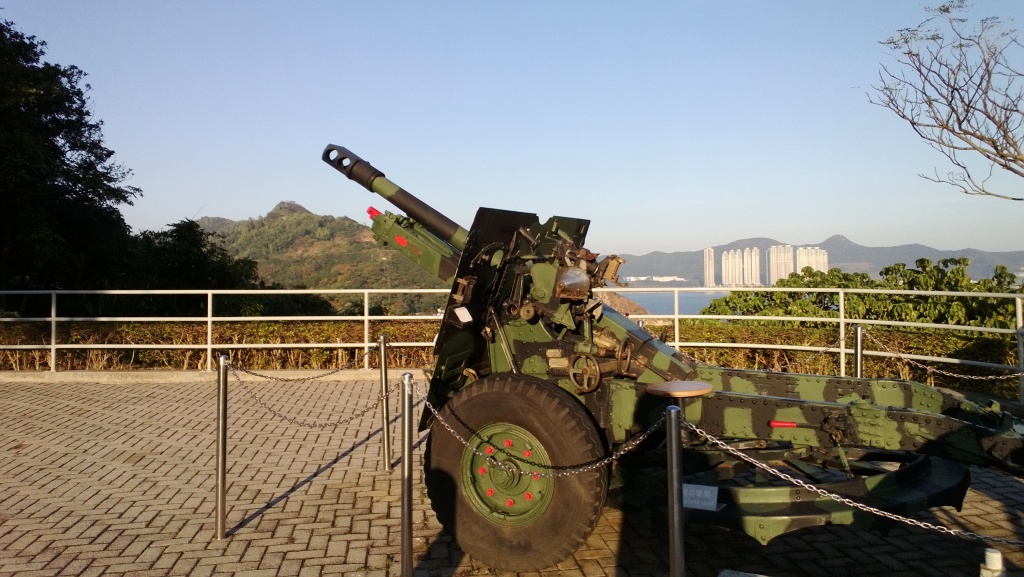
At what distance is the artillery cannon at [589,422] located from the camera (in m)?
4.04

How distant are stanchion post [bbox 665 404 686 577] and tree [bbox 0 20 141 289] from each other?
46.2ft

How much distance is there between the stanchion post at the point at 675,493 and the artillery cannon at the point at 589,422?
0.60 metres

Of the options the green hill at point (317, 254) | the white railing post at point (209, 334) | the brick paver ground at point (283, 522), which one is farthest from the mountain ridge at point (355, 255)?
the brick paver ground at point (283, 522)

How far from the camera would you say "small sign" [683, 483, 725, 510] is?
13.1 ft

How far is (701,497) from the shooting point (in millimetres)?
4059

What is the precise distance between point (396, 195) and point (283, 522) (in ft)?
8.77

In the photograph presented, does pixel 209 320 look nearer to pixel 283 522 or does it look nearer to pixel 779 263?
pixel 283 522

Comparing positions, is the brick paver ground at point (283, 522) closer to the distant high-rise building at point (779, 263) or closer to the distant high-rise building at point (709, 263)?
the distant high-rise building at point (779, 263)

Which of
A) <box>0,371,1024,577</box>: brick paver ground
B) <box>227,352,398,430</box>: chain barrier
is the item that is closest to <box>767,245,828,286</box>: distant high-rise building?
<box>0,371,1024,577</box>: brick paver ground

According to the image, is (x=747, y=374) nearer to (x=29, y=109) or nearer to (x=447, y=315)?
(x=447, y=315)

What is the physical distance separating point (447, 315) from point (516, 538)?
137cm

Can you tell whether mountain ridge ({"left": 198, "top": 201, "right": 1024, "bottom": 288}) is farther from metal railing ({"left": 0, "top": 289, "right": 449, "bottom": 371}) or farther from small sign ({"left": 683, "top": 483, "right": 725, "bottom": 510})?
small sign ({"left": 683, "top": 483, "right": 725, "bottom": 510})

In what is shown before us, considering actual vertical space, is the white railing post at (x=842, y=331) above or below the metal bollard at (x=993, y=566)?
above

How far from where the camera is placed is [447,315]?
4.64 m
